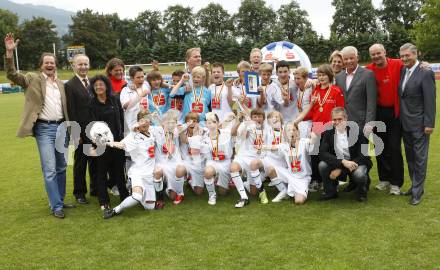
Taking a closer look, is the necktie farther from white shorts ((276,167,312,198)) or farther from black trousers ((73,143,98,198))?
black trousers ((73,143,98,198))

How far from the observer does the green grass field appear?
160 inches

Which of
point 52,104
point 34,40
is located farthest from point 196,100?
point 34,40

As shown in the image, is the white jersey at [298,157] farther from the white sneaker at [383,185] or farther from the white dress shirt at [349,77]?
the white sneaker at [383,185]

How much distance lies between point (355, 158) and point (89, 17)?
8002 cm

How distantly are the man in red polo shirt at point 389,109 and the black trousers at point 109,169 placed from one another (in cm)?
349

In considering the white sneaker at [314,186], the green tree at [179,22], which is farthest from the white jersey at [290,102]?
the green tree at [179,22]

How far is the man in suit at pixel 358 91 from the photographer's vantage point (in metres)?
5.66

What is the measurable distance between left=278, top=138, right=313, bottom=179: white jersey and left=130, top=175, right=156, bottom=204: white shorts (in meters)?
1.81

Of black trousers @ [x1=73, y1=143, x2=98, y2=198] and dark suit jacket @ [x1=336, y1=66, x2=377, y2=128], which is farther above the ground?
dark suit jacket @ [x1=336, y1=66, x2=377, y2=128]

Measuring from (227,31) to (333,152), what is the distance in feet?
278

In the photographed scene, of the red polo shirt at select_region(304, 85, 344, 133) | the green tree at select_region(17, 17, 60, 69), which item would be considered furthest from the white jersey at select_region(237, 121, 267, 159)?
the green tree at select_region(17, 17, 60, 69)

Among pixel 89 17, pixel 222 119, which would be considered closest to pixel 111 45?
pixel 89 17

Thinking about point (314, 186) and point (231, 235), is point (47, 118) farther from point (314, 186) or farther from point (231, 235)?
point (314, 186)

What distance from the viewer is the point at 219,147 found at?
6.25 m
